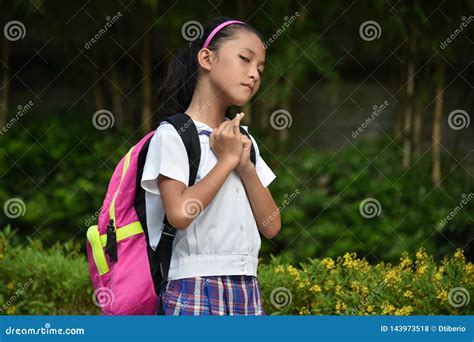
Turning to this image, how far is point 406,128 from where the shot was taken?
7.63 meters

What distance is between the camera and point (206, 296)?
7.52 feet

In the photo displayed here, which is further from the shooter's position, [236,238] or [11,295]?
[11,295]

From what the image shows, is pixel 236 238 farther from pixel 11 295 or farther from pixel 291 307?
pixel 11 295

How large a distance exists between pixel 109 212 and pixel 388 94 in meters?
5.93

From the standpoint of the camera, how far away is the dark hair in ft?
8.24

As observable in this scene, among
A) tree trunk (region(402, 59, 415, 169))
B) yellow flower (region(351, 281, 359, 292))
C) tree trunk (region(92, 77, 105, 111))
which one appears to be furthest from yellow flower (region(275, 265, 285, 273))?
tree trunk (region(92, 77, 105, 111))

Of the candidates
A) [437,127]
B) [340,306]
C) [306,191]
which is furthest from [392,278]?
[437,127]

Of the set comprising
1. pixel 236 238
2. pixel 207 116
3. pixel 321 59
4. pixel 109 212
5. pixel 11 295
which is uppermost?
pixel 321 59

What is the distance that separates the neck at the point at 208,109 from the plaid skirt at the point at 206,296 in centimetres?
41

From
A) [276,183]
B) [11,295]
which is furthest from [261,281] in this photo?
[276,183]

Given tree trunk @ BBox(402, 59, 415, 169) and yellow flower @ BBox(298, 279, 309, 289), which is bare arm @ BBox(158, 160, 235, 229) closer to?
yellow flower @ BBox(298, 279, 309, 289)

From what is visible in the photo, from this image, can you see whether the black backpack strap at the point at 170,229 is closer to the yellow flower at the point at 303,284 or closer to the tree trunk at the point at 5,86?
the yellow flower at the point at 303,284

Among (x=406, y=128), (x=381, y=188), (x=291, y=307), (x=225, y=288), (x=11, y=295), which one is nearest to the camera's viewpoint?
(x=225, y=288)

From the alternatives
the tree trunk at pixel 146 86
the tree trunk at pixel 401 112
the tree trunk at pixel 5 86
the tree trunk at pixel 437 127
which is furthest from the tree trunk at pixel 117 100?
the tree trunk at pixel 437 127
